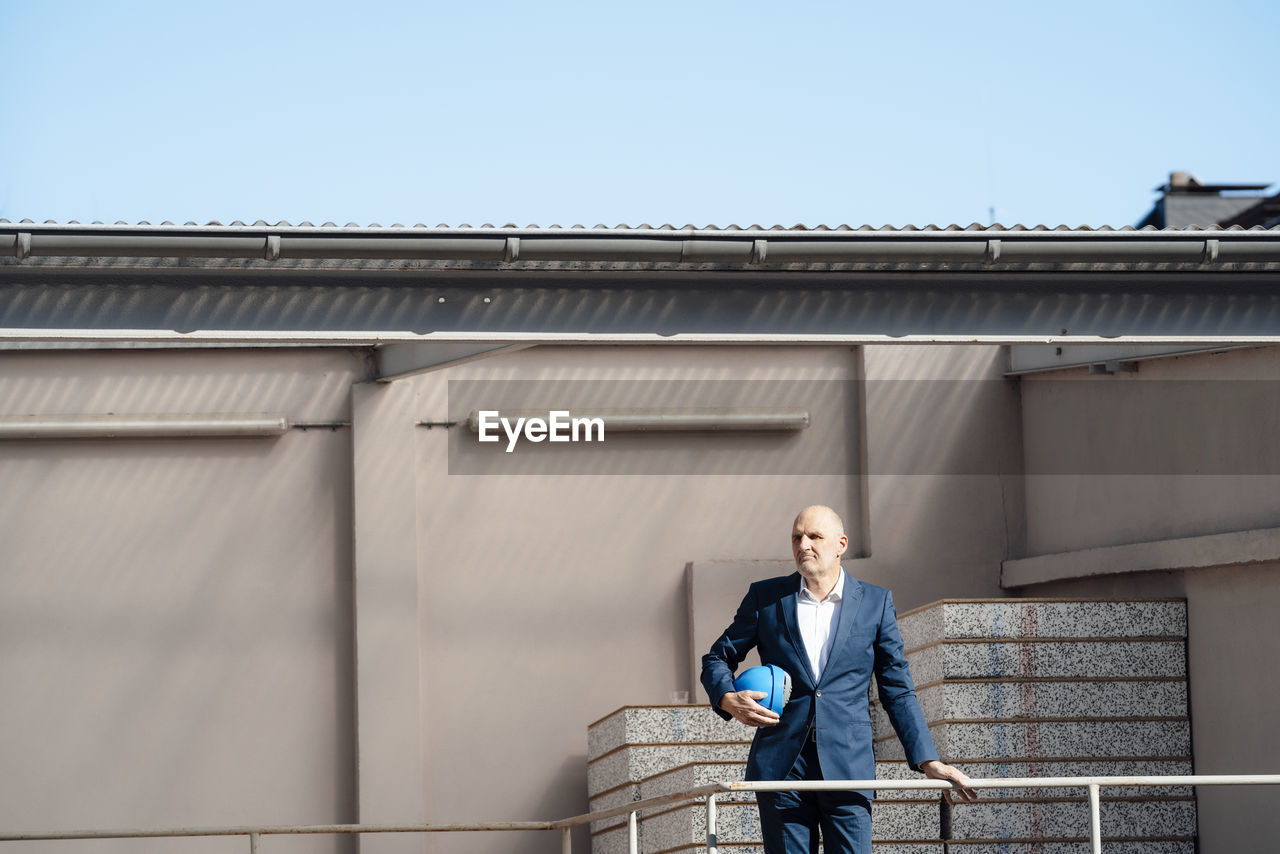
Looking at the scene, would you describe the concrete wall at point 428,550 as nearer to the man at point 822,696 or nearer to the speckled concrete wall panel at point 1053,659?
the speckled concrete wall panel at point 1053,659

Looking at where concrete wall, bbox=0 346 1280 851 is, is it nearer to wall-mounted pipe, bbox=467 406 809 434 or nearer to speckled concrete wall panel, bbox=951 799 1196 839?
wall-mounted pipe, bbox=467 406 809 434

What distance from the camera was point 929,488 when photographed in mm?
14234

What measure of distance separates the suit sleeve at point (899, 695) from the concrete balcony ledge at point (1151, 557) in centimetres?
501

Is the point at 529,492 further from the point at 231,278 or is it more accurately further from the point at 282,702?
the point at 231,278

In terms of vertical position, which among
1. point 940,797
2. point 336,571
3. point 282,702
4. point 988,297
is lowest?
point 940,797

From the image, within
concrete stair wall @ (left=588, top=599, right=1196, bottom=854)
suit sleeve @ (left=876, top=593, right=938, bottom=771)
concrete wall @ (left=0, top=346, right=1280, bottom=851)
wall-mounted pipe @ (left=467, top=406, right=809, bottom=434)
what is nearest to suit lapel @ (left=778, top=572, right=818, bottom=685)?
suit sleeve @ (left=876, top=593, right=938, bottom=771)

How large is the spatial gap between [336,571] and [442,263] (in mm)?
5377

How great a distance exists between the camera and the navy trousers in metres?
5.89

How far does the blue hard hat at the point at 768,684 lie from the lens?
5.94m

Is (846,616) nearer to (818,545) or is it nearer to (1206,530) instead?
(818,545)

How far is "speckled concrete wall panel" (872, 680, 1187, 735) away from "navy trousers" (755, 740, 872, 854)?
15.9 feet

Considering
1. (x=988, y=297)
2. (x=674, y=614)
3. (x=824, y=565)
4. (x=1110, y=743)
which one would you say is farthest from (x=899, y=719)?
(x=674, y=614)

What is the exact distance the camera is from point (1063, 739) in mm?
10727

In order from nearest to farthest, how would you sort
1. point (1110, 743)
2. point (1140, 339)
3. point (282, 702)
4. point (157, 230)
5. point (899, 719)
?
point (899, 719) < point (157, 230) < point (1140, 339) < point (1110, 743) < point (282, 702)
